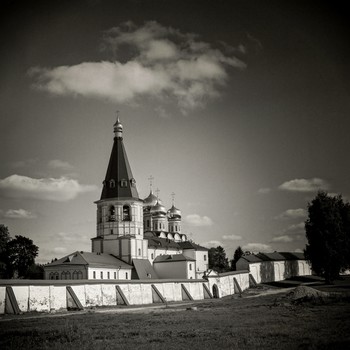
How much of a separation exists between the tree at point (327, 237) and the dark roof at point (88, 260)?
22507 millimetres

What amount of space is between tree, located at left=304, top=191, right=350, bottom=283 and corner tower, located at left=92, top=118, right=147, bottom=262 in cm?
2077

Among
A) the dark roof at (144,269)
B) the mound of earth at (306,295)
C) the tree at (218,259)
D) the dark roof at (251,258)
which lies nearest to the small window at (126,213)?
the dark roof at (144,269)

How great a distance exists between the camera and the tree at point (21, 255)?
6762 cm

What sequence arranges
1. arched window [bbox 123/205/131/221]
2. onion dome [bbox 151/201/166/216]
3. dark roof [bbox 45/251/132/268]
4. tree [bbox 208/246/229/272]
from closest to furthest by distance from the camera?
dark roof [bbox 45/251/132/268], arched window [bbox 123/205/131/221], onion dome [bbox 151/201/166/216], tree [bbox 208/246/229/272]

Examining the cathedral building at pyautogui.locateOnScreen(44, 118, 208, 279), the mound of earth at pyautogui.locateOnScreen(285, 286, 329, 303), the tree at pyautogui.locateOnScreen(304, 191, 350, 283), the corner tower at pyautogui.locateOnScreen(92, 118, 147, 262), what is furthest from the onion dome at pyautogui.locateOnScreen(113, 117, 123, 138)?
the mound of earth at pyautogui.locateOnScreen(285, 286, 329, 303)

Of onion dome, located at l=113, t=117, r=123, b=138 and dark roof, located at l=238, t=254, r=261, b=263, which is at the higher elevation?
onion dome, located at l=113, t=117, r=123, b=138

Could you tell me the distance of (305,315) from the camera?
74.2 ft

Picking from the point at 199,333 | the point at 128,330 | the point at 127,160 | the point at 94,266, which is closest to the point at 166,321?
the point at 128,330

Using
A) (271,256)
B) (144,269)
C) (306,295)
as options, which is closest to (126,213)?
(144,269)

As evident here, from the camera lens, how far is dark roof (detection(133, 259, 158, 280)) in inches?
2162

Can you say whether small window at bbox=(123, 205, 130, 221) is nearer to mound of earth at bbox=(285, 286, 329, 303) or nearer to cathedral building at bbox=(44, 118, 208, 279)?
cathedral building at bbox=(44, 118, 208, 279)

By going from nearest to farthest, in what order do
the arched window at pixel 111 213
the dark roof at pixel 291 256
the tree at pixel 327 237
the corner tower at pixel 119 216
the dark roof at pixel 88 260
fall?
the dark roof at pixel 88 260 → the tree at pixel 327 237 → the corner tower at pixel 119 216 → the arched window at pixel 111 213 → the dark roof at pixel 291 256

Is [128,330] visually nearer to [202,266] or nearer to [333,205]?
[333,205]

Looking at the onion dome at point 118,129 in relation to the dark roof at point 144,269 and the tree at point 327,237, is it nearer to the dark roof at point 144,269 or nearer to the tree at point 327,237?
the dark roof at point 144,269
